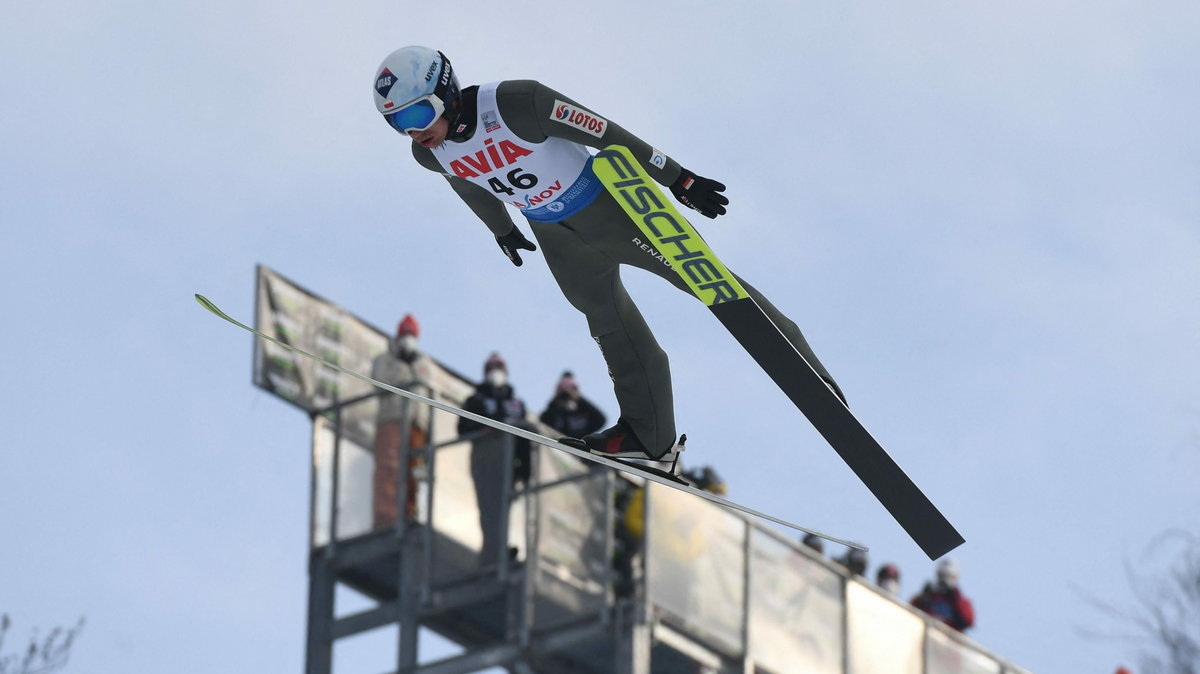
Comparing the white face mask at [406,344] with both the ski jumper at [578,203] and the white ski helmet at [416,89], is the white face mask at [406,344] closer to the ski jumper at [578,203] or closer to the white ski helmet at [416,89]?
the ski jumper at [578,203]

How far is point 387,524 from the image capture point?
57.6 ft

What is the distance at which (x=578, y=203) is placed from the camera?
9.82 metres

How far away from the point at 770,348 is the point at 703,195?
76 centimetres

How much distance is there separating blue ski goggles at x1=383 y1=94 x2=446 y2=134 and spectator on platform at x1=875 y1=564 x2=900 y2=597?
931 centimetres

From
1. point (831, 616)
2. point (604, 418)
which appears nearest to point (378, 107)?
point (604, 418)

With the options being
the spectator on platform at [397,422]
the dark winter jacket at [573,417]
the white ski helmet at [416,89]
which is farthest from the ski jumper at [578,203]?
the spectator on platform at [397,422]

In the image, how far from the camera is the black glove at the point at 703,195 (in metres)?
9.52

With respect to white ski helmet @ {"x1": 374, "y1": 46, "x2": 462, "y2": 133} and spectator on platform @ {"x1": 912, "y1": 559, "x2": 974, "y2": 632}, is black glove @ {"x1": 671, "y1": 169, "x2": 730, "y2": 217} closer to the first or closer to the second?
white ski helmet @ {"x1": 374, "y1": 46, "x2": 462, "y2": 133}

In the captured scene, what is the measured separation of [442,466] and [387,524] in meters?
0.98

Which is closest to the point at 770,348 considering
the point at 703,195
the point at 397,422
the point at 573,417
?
the point at 703,195

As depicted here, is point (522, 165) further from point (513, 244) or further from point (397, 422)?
point (397, 422)

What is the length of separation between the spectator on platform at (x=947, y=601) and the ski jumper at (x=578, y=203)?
26.5 ft

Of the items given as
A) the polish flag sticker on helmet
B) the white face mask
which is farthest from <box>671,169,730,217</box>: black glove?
the white face mask

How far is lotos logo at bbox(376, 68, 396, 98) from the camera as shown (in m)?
9.53
